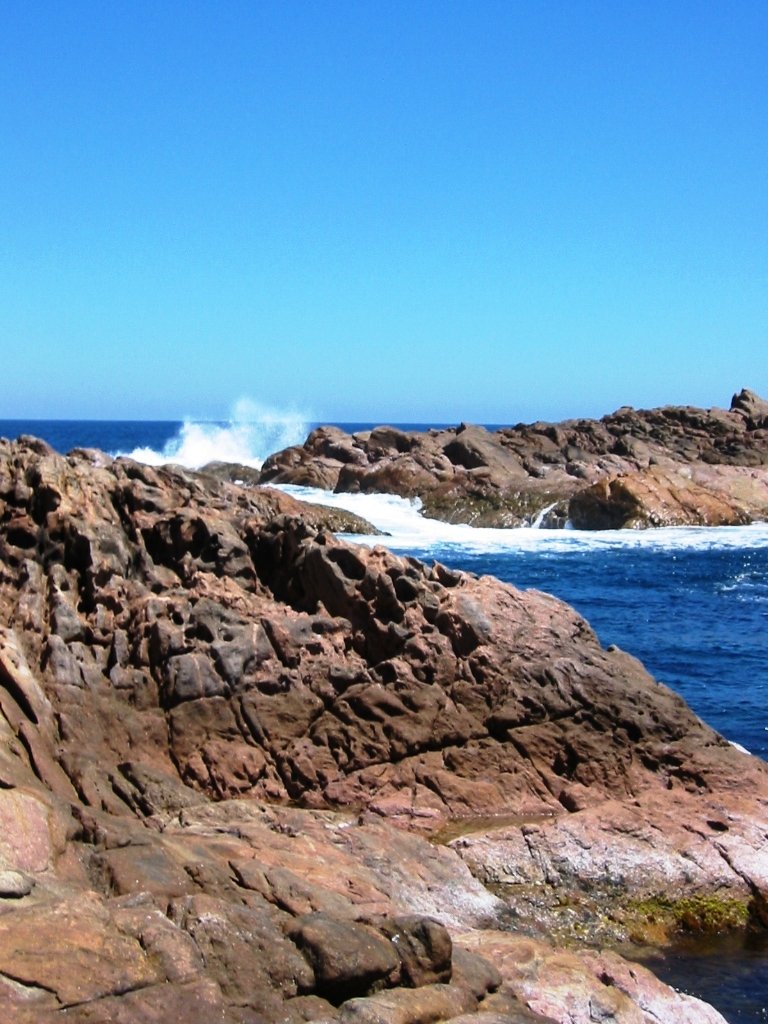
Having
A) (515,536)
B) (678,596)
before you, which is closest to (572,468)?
(515,536)

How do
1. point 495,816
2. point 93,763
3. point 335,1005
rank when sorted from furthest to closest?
point 495,816 < point 93,763 < point 335,1005

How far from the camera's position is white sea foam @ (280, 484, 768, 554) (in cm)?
4859

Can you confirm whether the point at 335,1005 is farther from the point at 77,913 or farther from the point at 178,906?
the point at 77,913

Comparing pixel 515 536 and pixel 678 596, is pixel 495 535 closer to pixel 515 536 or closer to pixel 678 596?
pixel 515 536

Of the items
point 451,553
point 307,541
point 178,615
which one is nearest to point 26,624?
point 178,615

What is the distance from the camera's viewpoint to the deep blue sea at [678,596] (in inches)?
498

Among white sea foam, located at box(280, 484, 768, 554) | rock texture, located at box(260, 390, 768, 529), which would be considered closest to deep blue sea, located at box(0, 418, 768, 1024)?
white sea foam, located at box(280, 484, 768, 554)

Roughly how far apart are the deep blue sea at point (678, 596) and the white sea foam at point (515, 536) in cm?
6

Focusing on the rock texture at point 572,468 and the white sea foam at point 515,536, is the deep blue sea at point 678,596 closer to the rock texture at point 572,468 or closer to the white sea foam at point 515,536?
the white sea foam at point 515,536

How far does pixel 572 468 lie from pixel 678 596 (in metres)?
26.8

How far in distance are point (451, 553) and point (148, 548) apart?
30.1 m

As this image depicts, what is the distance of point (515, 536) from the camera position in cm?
5244

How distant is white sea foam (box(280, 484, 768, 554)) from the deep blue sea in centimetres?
6

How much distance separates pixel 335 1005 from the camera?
885 centimetres
